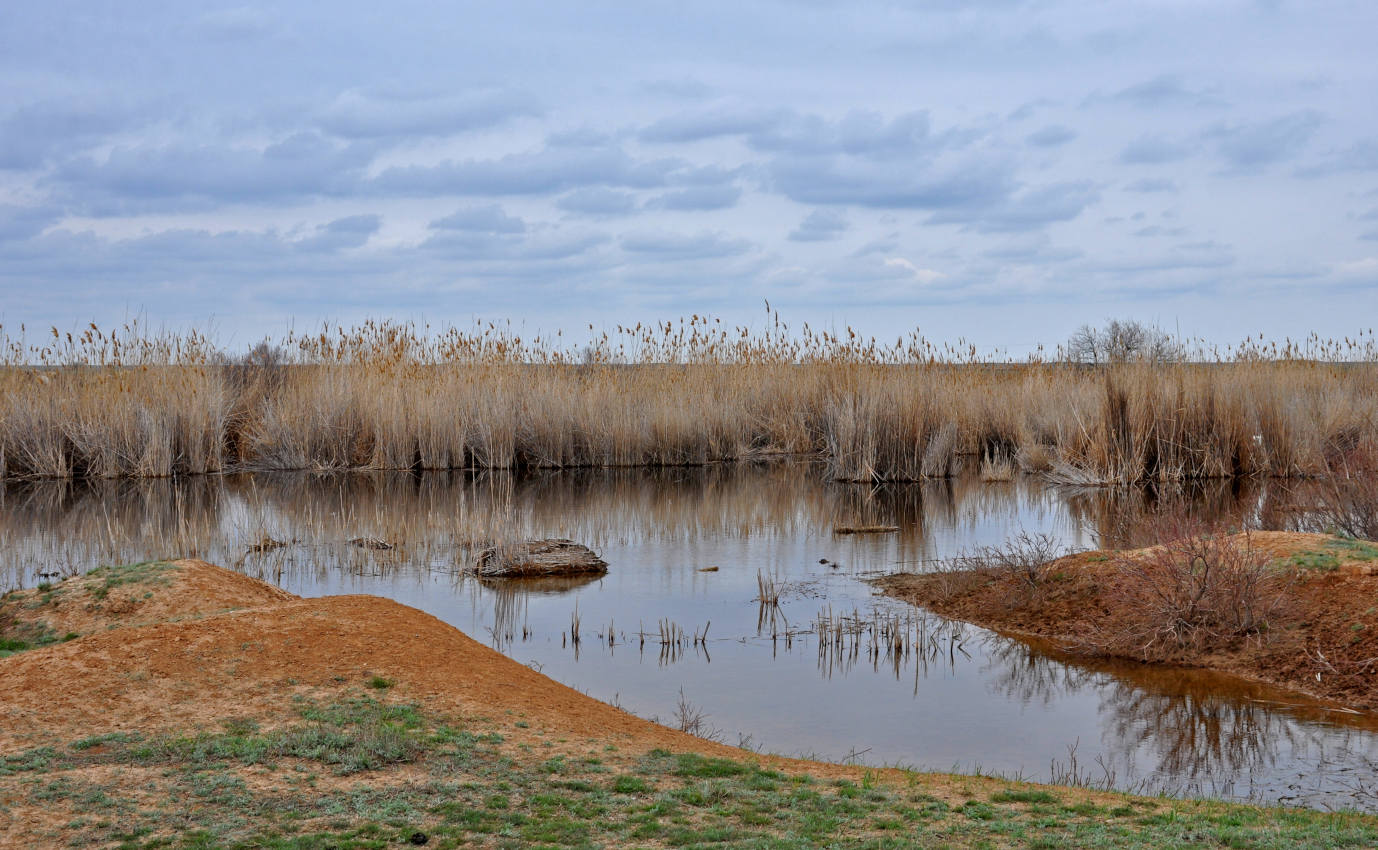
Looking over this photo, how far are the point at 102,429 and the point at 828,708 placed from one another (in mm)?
17908

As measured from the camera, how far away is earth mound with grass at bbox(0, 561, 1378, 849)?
15.1ft

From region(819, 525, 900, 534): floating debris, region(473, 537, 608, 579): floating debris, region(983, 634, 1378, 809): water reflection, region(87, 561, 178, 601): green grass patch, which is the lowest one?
region(983, 634, 1378, 809): water reflection

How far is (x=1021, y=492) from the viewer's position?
61.4 ft

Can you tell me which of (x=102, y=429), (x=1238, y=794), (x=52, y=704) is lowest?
(x=1238, y=794)

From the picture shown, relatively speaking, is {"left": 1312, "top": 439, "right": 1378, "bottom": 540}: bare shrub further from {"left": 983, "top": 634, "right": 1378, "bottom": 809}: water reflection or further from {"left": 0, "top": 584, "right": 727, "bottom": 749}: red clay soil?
{"left": 0, "top": 584, "right": 727, "bottom": 749}: red clay soil

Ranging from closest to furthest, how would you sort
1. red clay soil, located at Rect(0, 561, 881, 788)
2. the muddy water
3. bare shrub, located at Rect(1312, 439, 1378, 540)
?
1. red clay soil, located at Rect(0, 561, 881, 788)
2. the muddy water
3. bare shrub, located at Rect(1312, 439, 1378, 540)

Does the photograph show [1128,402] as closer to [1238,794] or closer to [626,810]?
[1238,794]

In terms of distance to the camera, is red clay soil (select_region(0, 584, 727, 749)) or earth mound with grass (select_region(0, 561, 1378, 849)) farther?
red clay soil (select_region(0, 584, 727, 749))

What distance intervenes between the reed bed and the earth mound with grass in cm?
1377

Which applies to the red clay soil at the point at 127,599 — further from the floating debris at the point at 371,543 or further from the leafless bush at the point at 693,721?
the floating debris at the point at 371,543

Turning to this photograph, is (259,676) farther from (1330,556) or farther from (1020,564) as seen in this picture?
(1330,556)

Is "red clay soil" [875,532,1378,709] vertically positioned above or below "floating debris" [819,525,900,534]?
below

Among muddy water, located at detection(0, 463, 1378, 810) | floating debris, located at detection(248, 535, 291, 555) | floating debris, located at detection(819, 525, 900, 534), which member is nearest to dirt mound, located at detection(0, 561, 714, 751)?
muddy water, located at detection(0, 463, 1378, 810)

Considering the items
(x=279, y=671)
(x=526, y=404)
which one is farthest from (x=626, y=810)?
(x=526, y=404)
